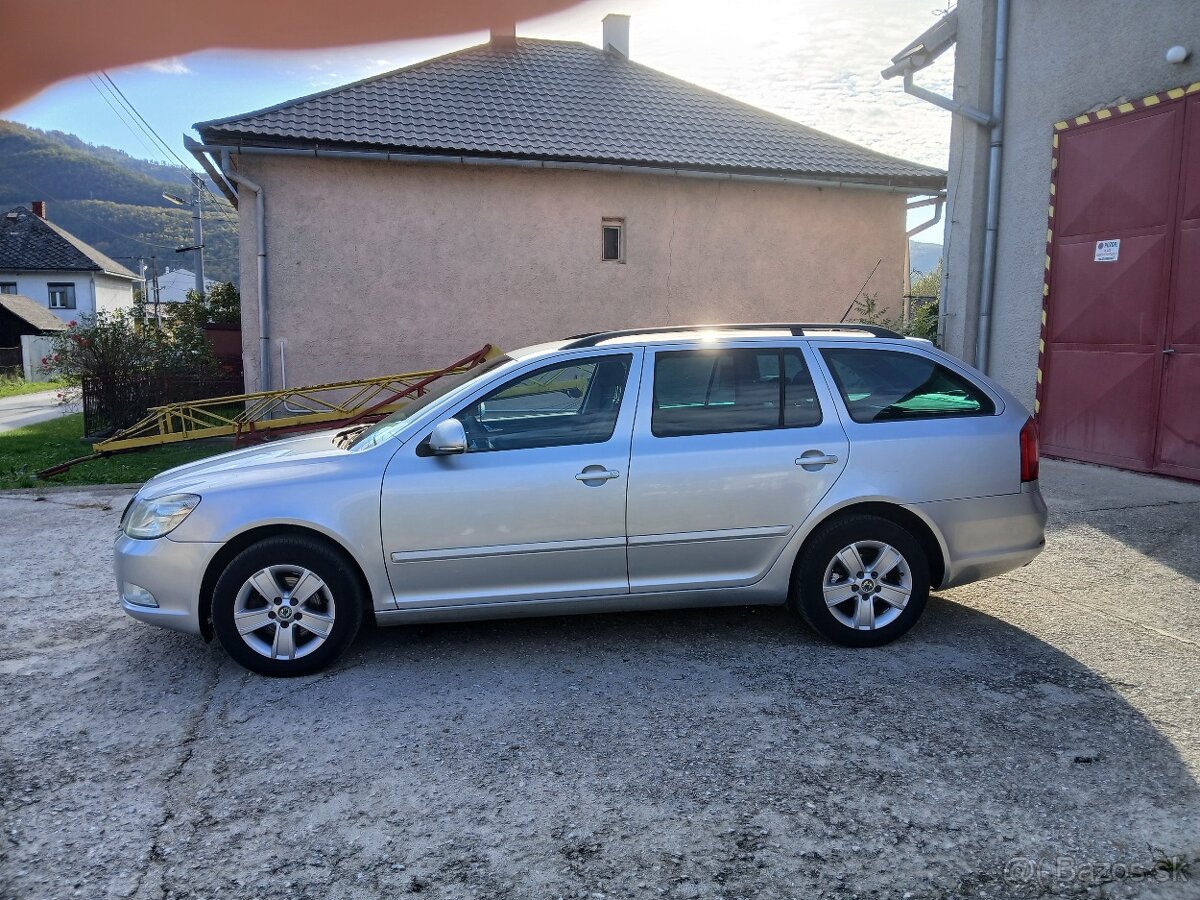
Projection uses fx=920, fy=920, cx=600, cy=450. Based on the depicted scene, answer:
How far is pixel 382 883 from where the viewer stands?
270cm

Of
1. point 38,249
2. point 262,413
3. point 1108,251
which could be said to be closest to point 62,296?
point 38,249

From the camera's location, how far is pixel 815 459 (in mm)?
4465

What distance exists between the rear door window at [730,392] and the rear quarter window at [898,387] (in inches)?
7.8

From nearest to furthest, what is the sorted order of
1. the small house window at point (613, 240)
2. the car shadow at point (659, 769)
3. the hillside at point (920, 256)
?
the car shadow at point (659, 769) < the small house window at point (613, 240) < the hillside at point (920, 256)

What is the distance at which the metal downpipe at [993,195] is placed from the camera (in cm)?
1006

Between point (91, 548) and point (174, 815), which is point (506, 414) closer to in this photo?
point (174, 815)

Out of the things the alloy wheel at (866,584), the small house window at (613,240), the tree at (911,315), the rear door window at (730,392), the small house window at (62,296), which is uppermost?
the small house window at (62,296)

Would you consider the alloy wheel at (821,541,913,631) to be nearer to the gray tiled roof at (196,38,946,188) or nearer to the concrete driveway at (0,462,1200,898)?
the concrete driveway at (0,462,1200,898)

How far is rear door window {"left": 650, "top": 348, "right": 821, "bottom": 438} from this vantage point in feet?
14.9

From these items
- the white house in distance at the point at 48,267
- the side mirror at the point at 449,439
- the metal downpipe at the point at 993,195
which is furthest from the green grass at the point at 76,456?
the white house in distance at the point at 48,267

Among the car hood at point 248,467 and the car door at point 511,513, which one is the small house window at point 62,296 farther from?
the car door at point 511,513

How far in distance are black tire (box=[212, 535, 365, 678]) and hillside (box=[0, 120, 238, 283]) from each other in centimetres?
7650

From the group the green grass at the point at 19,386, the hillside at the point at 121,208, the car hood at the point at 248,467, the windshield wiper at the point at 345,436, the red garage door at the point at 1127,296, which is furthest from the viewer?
the hillside at the point at 121,208

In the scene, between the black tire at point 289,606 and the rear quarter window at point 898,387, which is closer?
the black tire at point 289,606
